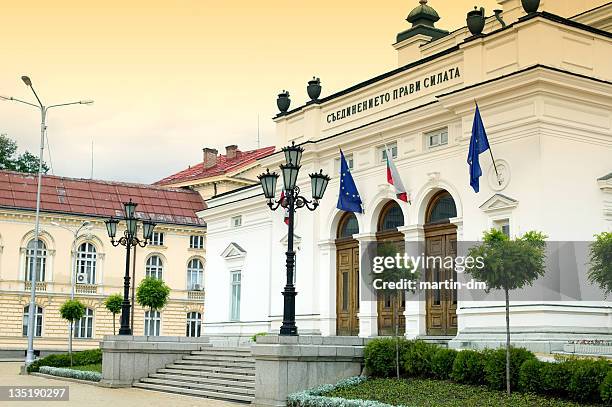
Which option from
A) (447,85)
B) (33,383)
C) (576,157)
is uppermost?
(447,85)

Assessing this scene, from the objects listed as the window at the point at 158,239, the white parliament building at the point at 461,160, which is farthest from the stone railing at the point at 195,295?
the white parliament building at the point at 461,160

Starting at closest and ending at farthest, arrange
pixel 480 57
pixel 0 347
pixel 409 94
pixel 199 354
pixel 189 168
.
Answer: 1. pixel 480 57
2. pixel 409 94
3. pixel 199 354
4. pixel 0 347
5. pixel 189 168

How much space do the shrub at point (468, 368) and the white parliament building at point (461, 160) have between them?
6.74 feet

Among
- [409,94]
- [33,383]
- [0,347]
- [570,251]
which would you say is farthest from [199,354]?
[0,347]

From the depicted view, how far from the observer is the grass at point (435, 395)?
51.6 ft

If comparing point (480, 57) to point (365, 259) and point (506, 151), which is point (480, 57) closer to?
point (506, 151)

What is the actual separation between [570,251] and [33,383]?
669 inches

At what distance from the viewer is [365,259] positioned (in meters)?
25.7

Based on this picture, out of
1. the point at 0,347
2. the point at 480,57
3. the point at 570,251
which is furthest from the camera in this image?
the point at 0,347

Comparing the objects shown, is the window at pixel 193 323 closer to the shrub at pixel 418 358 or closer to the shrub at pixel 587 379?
the shrub at pixel 418 358

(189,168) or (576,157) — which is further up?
(189,168)

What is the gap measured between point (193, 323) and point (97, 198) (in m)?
10.5

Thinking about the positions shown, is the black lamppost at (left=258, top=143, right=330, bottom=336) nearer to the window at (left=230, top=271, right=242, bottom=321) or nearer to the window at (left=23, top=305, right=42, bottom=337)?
the window at (left=230, top=271, right=242, bottom=321)

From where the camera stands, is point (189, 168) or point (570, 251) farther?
point (189, 168)
